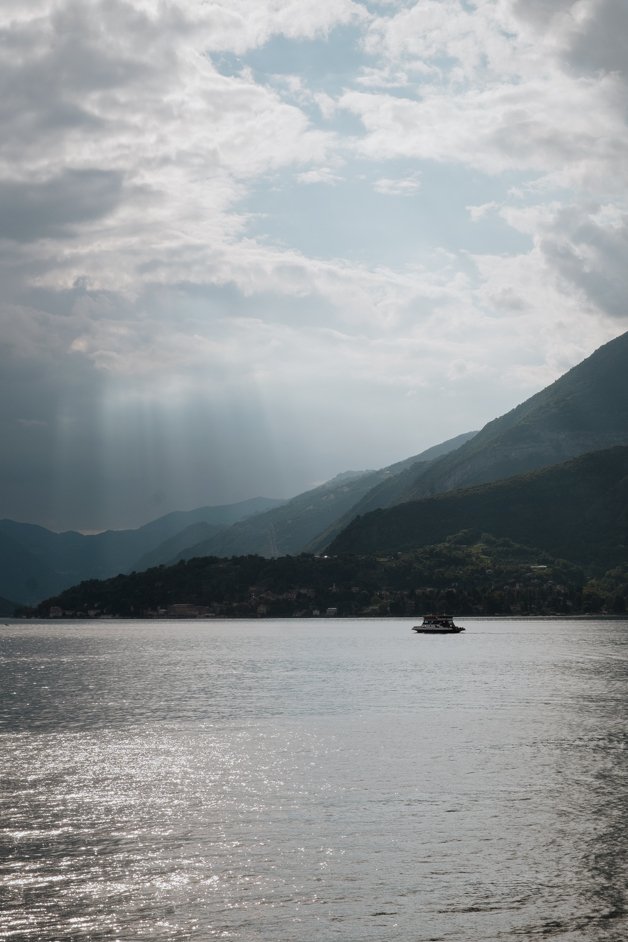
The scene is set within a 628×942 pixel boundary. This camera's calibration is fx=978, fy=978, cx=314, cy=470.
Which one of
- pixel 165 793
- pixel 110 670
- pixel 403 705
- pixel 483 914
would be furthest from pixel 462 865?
pixel 110 670

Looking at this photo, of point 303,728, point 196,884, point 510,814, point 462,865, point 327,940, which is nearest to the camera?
point 327,940

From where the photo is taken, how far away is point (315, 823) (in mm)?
55719

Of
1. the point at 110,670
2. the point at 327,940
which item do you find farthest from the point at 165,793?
the point at 110,670

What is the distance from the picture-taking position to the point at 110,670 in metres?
180

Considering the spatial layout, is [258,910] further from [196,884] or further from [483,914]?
[483,914]

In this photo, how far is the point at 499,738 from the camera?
89188mm

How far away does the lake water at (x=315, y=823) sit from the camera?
40.0 m

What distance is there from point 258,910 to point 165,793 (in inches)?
966

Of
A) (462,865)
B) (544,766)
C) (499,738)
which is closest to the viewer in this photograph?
(462,865)

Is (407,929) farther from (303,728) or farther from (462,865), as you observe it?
(303,728)

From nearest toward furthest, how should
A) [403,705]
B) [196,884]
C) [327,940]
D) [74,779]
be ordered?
1. [327,940]
2. [196,884]
3. [74,779]
4. [403,705]

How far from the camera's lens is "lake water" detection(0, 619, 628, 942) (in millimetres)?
40000

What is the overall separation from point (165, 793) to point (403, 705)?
58228 millimetres

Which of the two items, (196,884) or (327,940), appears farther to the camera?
(196,884)
